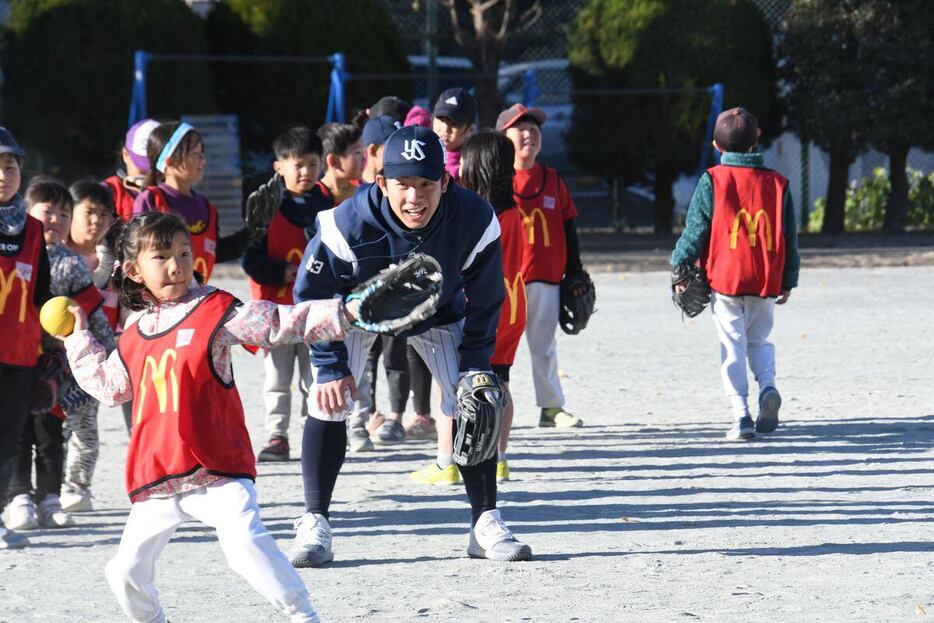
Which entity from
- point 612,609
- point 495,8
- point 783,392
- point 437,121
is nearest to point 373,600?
point 612,609

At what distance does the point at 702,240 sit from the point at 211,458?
14.4 feet

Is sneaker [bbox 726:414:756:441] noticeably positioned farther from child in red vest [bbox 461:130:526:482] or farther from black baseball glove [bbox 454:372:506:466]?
black baseball glove [bbox 454:372:506:466]

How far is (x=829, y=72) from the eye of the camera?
21.6 meters

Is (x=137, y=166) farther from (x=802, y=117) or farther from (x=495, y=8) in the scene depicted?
(x=495, y=8)

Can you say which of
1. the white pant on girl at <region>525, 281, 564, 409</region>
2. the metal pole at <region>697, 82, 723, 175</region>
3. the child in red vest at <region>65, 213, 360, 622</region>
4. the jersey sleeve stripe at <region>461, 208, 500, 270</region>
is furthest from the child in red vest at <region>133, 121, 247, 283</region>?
the metal pole at <region>697, 82, 723, 175</region>

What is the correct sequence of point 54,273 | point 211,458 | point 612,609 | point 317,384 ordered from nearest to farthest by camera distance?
point 211,458
point 612,609
point 317,384
point 54,273

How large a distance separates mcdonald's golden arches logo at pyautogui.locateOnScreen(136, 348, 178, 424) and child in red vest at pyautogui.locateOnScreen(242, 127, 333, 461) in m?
3.27

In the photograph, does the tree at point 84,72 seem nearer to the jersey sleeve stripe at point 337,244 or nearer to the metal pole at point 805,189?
the metal pole at point 805,189

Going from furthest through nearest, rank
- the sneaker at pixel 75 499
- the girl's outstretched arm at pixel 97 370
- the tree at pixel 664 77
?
the tree at pixel 664 77, the sneaker at pixel 75 499, the girl's outstretched arm at pixel 97 370

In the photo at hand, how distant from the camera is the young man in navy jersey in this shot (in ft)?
17.4

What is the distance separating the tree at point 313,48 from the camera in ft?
73.8

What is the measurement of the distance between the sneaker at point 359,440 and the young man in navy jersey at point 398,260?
224 cm

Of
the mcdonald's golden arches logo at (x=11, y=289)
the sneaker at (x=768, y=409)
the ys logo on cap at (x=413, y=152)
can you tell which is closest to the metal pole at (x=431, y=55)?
the sneaker at (x=768, y=409)

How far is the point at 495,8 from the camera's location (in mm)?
24641
